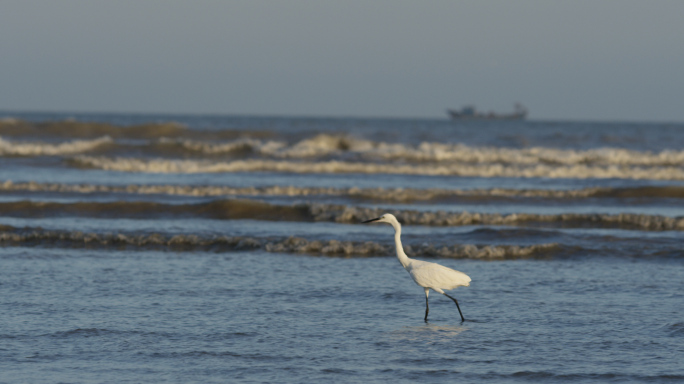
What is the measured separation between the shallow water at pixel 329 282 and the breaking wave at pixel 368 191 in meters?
0.08

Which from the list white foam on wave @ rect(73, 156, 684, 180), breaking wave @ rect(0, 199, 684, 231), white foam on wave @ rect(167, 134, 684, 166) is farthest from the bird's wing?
white foam on wave @ rect(167, 134, 684, 166)

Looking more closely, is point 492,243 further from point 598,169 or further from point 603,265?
point 598,169

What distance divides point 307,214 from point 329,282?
6075 mm

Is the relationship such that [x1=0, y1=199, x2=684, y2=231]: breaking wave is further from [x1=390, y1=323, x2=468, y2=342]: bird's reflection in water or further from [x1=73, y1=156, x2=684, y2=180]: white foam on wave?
[x1=73, y1=156, x2=684, y2=180]: white foam on wave

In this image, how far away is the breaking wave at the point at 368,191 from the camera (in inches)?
704

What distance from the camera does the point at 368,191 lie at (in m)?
18.5

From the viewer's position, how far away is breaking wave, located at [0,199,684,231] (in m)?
14.2

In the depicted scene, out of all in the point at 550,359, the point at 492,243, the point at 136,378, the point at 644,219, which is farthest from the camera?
the point at 644,219

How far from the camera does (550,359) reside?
598 centimetres

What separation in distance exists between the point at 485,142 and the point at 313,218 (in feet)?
93.1

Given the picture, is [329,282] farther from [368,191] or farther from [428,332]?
[368,191]

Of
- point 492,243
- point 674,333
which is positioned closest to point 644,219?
point 492,243

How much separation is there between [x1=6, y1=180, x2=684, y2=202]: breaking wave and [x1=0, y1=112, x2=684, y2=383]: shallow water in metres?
0.08

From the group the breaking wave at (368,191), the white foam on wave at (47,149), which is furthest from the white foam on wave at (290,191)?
the white foam on wave at (47,149)
